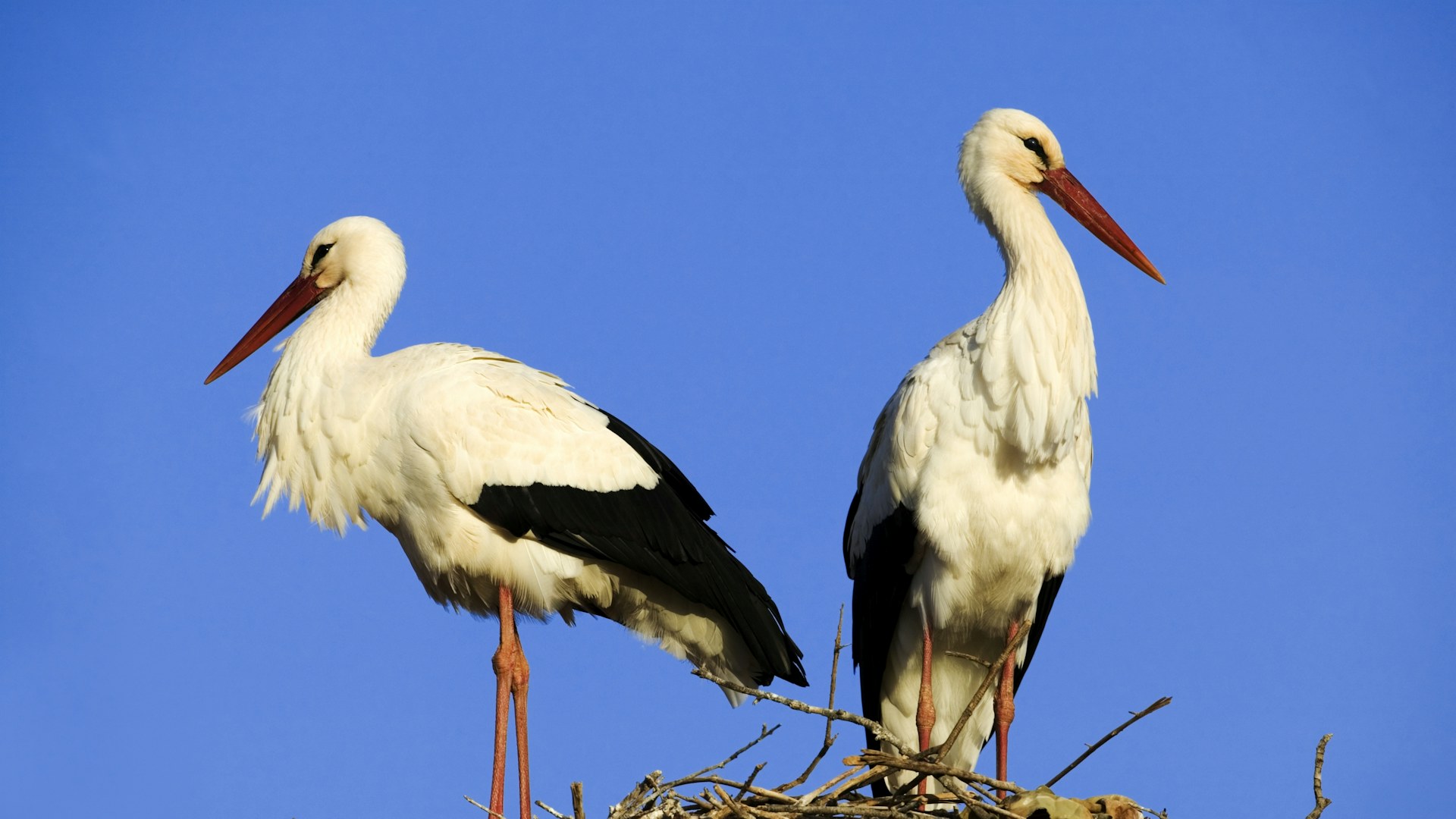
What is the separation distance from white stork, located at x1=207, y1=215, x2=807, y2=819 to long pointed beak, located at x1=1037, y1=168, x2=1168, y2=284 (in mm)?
1820

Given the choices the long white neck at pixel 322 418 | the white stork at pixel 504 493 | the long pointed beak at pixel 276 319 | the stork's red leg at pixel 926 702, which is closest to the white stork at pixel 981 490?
the stork's red leg at pixel 926 702

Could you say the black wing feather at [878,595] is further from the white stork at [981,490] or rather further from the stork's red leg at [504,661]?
the stork's red leg at [504,661]

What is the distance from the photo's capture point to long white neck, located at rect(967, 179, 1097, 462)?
5738mm

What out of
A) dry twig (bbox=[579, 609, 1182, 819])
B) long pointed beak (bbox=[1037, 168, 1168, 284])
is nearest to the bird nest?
dry twig (bbox=[579, 609, 1182, 819])

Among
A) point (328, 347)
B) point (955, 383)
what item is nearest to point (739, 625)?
point (955, 383)

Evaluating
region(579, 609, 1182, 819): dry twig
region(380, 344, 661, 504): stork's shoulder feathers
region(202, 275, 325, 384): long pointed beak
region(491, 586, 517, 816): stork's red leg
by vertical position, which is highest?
region(202, 275, 325, 384): long pointed beak

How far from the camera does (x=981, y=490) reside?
19.1 ft

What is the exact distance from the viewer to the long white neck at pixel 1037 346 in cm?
574

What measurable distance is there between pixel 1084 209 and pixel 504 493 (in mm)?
2444

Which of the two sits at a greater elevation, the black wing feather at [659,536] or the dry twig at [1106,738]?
the black wing feather at [659,536]

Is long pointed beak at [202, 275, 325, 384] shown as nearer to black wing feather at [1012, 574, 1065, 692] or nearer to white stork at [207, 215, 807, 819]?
white stork at [207, 215, 807, 819]

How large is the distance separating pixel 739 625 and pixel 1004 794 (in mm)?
1459

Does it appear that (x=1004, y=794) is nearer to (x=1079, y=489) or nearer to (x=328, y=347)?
(x=1079, y=489)

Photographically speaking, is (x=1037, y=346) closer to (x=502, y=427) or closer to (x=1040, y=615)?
(x=1040, y=615)
